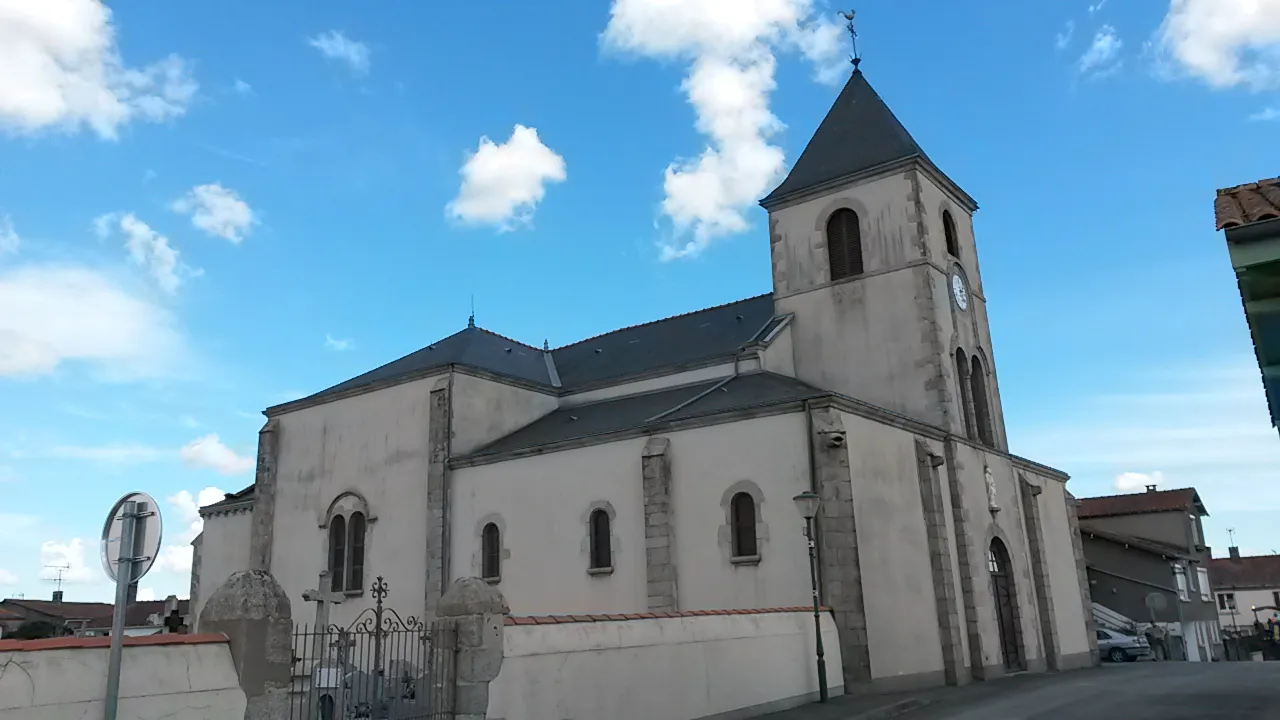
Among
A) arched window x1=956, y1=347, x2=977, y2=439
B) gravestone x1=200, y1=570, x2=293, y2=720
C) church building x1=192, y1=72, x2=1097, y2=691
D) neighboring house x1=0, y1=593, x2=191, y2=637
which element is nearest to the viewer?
gravestone x1=200, y1=570, x2=293, y2=720

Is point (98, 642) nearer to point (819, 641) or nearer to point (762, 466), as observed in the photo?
point (819, 641)

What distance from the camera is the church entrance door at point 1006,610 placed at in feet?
73.0

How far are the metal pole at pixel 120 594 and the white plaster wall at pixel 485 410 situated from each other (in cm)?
1778

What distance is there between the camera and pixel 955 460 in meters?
21.4

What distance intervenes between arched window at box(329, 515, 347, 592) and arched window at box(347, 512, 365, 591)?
171 mm

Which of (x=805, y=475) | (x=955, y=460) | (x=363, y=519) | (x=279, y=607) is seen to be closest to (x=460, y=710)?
(x=279, y=607)

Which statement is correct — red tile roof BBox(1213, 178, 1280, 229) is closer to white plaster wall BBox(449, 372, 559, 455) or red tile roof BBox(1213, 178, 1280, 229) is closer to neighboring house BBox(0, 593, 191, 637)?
white plaster wall BBox(449, 372, 559, 455)

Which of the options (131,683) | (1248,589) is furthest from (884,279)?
(1248,589)

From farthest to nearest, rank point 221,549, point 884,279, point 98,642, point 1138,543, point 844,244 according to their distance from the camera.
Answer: point 1138,543, point 221,549, point 844,244, point 884,279, point 98,642

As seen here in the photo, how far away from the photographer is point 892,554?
18516 mm

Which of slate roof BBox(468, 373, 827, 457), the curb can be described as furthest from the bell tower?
the curb

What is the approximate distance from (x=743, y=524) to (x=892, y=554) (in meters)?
3.05

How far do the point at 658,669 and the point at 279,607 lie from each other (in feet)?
19.3

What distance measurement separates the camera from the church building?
60.5ft
